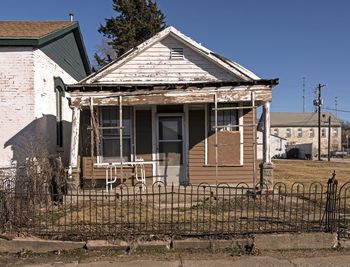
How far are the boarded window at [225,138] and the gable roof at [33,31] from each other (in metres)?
5.38

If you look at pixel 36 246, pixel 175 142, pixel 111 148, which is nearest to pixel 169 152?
pixel 175 142

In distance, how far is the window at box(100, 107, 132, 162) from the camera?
484 inches

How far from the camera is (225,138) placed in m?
12.1

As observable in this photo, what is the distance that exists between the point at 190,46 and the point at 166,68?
993 millimetres

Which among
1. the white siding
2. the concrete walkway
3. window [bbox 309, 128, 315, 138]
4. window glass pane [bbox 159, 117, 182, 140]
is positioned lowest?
the concrete walkway

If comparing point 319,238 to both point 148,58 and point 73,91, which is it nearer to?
point 73,91

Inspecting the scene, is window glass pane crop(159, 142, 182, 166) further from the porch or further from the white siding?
the white siding

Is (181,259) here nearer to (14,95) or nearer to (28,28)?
(14,95)

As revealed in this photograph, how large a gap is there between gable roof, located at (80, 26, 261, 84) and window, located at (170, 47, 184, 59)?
275 millimetres

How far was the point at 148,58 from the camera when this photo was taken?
499 inches

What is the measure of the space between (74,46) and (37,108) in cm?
610

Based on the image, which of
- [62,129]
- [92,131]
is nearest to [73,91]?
[92,131]

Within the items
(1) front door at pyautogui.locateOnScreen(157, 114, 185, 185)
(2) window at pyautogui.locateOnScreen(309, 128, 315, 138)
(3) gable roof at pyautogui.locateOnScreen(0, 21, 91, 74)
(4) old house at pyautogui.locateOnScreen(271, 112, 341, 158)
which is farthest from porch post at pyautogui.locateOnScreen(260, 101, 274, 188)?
(2) window at pyautogui.locateOnScreen(309, 128, 315, 138)

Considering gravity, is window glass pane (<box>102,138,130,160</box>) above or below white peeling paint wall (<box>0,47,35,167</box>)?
below
